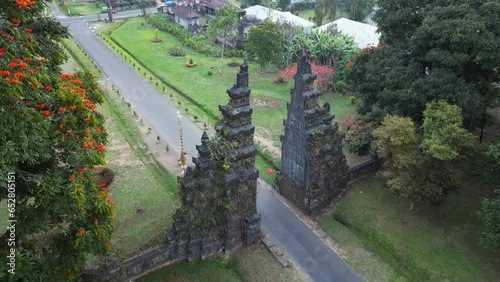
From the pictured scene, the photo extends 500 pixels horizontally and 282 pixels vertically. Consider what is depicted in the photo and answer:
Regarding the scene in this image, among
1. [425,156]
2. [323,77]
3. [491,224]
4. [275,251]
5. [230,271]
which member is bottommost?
[230,271]

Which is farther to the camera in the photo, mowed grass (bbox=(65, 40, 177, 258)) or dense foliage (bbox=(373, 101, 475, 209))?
mowed grass (bbox=(65, 40, 177, 258))

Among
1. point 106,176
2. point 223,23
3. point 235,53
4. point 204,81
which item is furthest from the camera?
point 235,53

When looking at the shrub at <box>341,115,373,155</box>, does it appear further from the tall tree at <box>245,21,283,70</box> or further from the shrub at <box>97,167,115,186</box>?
the shrub at <box>97,167,115,186</box>

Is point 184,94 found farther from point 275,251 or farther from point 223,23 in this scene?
point 275,251

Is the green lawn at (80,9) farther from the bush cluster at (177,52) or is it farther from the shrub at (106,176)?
the shrub at (106,176)

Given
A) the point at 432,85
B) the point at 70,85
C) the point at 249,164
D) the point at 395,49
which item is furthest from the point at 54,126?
the point at 395,49

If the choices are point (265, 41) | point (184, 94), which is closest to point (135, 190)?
point (184, 94)

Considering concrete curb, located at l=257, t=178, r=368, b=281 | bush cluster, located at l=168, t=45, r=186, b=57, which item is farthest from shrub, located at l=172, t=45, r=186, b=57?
concrete curb, located at l=257, t=178, r=368, b=281
